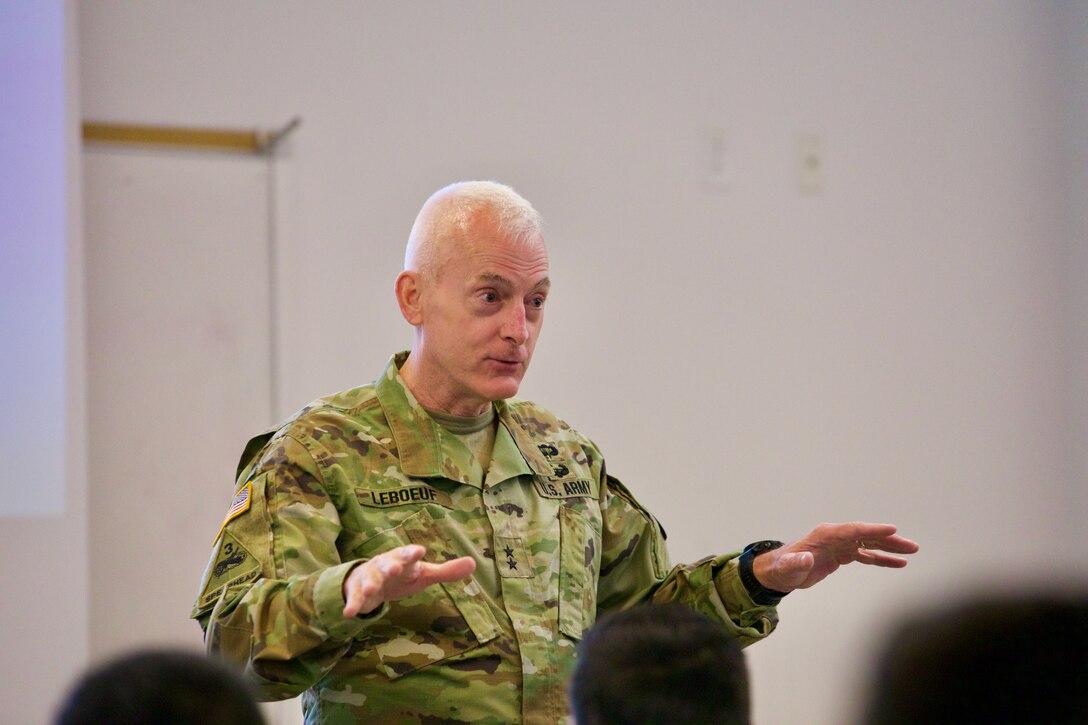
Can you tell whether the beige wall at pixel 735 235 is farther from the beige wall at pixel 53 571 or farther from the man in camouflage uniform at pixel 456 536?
the man in camouflage uniform at pixel 456 536

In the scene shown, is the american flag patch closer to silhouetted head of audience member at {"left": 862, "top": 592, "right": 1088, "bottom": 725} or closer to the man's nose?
the man's nose

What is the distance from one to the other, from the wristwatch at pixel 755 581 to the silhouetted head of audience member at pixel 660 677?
0.87 m

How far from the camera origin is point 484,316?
7.47 ft

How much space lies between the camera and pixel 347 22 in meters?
4.06

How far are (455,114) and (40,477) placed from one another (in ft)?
5.80

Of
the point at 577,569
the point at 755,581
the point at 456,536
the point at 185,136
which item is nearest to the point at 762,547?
the point at 755,581

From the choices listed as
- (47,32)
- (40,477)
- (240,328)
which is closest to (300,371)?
(240,328)

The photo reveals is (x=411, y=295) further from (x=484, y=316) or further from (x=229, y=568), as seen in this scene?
(x=229, y=568)

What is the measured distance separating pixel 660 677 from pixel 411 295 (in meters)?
1.20

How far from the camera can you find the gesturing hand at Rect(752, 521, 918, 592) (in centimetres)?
216

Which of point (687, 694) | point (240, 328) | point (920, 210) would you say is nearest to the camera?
point (687, 694)

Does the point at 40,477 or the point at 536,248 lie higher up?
the point at 536,248

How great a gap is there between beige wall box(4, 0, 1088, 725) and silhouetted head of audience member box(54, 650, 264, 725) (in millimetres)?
2795

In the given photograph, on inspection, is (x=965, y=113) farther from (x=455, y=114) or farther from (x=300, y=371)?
(x=300, y=371)
